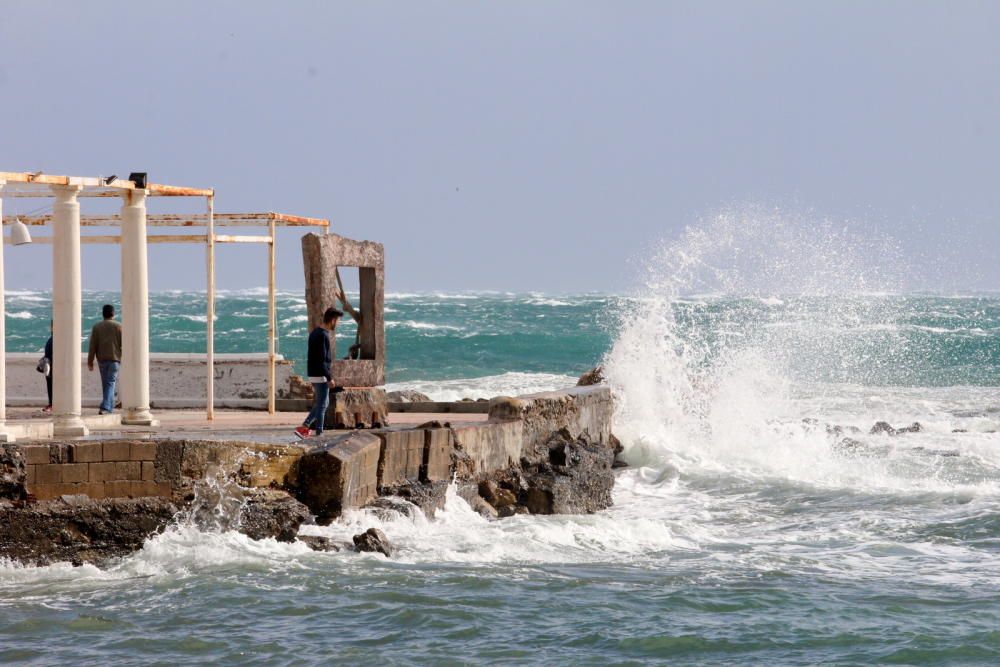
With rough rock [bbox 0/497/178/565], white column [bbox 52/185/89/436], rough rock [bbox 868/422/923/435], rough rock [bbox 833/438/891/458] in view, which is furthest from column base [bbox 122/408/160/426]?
rough rock [bbox 868/422/923/435]

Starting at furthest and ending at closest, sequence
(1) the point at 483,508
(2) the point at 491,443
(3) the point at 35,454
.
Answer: (2) the point at 491,443
(1) the point at 483,508
(3) the point at 35,454

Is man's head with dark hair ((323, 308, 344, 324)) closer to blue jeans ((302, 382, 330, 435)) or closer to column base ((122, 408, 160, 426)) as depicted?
blue jeans ((302, 382, 330, 435))

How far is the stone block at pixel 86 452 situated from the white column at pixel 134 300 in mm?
2349

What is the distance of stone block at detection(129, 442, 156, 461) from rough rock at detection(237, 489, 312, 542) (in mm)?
773

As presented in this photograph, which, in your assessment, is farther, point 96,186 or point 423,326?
point 423,326

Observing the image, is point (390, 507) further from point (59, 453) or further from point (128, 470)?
point (59, 453)

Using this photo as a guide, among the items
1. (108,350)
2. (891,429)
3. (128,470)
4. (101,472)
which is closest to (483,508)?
(128,470)

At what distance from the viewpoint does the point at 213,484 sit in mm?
10508

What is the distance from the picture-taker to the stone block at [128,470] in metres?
10.3

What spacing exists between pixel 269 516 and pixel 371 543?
0.81 meters

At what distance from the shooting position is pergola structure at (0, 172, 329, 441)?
36.8 feet

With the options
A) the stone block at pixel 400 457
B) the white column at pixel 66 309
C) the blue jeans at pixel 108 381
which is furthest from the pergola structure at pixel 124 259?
the stone block at pixel 400 457

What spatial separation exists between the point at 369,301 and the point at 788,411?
14.5m

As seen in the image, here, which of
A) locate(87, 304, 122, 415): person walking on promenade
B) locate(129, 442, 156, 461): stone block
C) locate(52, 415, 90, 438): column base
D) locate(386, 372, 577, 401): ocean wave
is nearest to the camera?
locate(129, 442, 156, 461): stone block
